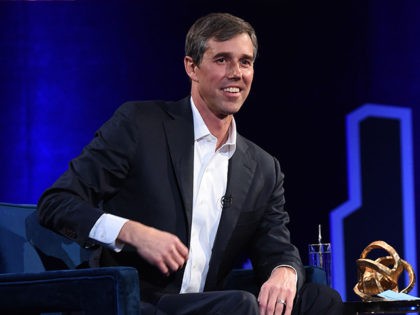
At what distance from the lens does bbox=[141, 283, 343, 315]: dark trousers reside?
1.87m

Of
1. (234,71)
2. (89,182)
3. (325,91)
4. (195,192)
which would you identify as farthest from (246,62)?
(325,91)

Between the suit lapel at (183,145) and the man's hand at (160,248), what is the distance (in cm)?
32

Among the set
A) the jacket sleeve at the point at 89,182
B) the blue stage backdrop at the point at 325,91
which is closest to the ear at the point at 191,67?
the jacket sleeve at the point at 89,182

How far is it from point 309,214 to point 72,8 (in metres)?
1.53

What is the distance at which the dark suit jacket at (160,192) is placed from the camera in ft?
7.05

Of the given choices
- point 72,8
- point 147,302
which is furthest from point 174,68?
point 147,302

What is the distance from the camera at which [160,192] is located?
2238mm

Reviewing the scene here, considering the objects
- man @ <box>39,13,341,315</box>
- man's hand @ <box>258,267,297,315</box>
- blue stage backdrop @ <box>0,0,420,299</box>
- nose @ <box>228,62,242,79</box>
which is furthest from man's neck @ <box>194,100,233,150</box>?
blue stage backdrop @ <box>0,0,420,299</box>

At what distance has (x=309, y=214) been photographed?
4.05 metres

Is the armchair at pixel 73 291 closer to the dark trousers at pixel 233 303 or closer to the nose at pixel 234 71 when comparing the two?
the dark trousers at pixel 233 303

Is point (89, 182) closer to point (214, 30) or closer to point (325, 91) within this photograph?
point (214, 30)

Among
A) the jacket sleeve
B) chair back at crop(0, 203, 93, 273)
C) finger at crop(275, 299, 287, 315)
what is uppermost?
the jacket sleeve

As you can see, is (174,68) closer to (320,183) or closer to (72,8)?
(72,8)

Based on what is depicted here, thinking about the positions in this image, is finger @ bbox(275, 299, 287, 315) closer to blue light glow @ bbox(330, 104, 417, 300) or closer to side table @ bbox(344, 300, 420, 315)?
side table @ bbox(344, 300, 420, 315)
